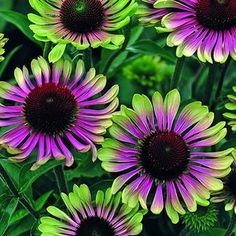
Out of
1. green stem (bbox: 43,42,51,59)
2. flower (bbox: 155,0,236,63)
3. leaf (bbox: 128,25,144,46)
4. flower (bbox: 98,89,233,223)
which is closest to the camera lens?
flower (bbox: 98,89,233,223)

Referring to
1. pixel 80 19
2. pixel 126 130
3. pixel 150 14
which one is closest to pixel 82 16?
pixel 80 19

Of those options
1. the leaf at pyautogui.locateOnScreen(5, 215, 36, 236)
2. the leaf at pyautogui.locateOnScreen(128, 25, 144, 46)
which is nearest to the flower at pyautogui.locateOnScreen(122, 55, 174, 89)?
the leaf at pyautogui.locateOnScreen(128, 25, 144, 46)

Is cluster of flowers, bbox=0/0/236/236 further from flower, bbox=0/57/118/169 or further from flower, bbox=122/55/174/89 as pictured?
flower, bbox=122/55/174/89

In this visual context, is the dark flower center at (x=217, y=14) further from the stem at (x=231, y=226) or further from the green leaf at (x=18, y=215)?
the green leaf at (x=18, y=215)

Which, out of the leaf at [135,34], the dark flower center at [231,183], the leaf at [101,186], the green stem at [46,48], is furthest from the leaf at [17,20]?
the dark flower center at [231,183]

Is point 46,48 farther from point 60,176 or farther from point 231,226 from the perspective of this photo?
point 231,226

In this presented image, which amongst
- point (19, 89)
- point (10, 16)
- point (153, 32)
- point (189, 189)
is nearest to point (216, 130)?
point (189, 189)
